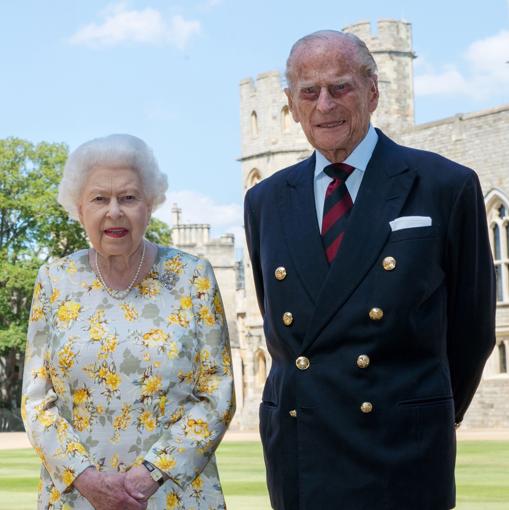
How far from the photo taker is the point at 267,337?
163 inches

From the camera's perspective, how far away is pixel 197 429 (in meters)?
4.40

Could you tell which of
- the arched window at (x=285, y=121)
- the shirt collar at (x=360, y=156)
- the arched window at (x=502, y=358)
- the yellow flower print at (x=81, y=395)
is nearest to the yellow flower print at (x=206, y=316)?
the yellow flower print at (x=81, y=395)

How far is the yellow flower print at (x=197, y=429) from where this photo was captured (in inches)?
173

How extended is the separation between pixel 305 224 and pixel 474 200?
0.56 m

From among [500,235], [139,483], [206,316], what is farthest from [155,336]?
[500,235]

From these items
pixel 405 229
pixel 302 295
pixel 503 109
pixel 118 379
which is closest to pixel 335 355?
pixel 302 295

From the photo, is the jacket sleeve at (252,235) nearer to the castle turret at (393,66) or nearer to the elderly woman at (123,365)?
the elderly woman at (123,365)

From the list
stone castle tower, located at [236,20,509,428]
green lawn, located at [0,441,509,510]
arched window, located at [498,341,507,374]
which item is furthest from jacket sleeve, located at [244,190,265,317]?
arched window, located at [498,341,507,374]

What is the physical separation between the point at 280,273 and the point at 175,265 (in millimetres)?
743

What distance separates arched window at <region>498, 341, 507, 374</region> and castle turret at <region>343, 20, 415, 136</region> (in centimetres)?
985

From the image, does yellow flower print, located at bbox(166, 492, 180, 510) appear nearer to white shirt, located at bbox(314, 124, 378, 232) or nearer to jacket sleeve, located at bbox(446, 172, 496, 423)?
jacket sleeve, located at bbox(446, 172, 496, 423)

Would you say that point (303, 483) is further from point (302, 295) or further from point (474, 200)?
point (474, 200)

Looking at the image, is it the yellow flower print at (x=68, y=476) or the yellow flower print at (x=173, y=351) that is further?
the yellow flower print at (x=173, y=351)

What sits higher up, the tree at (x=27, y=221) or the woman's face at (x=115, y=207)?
the tree at (x=27, y=221)
